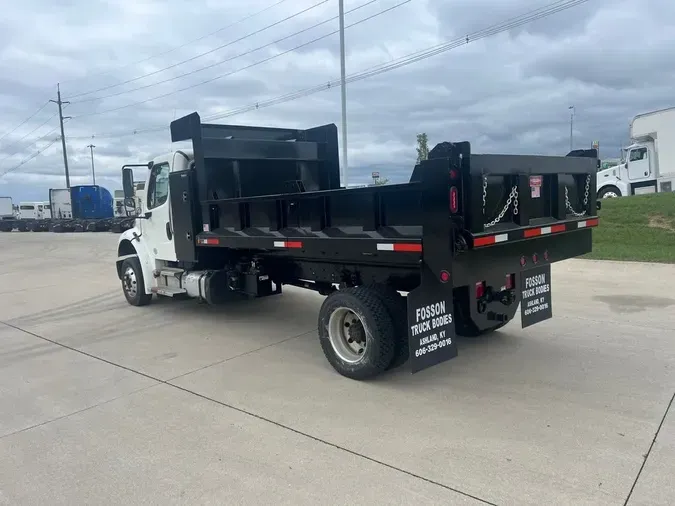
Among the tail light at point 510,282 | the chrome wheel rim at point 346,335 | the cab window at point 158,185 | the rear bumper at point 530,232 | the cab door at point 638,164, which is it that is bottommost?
the chrome wheel rim at point 346,335

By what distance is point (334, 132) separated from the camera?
780 cm

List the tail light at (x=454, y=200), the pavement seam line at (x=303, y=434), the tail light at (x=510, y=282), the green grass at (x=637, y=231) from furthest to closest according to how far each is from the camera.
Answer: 1. the green grass at (x=637, y=231)
2. the tail light at (x=510, y=282)
3. the tail light at (x=454, y=200)
4. the pavement seam line at (x=303, y=434)

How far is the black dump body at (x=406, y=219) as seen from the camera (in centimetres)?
422

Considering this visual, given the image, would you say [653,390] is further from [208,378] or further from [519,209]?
[208,378]

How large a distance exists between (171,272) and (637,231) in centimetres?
1170

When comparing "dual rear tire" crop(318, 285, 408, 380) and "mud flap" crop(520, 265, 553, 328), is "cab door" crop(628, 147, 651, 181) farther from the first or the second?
"dual rear tire" crop(318, 285, 408, 380)

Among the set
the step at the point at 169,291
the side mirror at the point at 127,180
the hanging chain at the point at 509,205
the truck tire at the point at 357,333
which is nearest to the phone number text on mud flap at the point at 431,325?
the truck tire at the point at 357,333

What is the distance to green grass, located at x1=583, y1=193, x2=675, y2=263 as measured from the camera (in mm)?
12062

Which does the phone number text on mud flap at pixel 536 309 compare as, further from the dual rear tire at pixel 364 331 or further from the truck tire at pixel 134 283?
the truck tire at pixel 134 283

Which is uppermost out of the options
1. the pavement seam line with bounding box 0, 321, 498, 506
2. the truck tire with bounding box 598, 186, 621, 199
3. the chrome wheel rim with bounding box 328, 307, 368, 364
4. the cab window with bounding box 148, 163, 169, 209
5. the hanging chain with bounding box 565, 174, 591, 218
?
the cab window with bounding box 148, 163, 169, 209

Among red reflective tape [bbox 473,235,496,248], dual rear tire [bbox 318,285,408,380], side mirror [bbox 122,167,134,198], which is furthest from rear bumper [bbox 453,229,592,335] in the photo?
side mirror [bbox 122,167,134,198]

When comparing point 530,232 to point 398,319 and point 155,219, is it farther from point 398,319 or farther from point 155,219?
point 155,219

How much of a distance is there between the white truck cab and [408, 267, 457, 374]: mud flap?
14.2ft

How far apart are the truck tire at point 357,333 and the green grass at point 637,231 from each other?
29.1 feet
